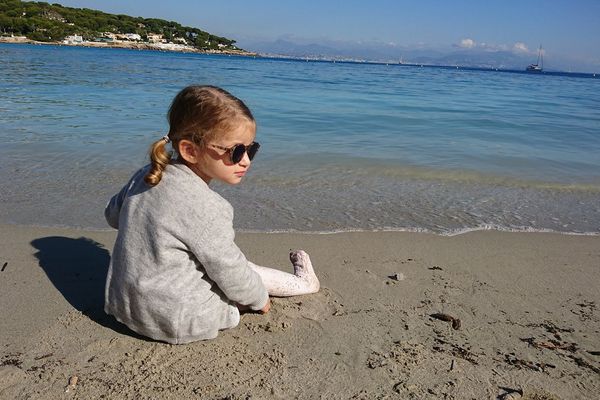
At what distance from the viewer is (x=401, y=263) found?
3.73m

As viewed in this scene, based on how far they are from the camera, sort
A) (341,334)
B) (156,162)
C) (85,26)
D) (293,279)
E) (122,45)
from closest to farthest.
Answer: (156,162) < (341,334) < (293,279) < (122,45) < (85,26)

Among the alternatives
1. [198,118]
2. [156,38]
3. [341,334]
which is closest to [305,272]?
[341,334]

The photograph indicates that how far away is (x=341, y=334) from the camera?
2.73 m

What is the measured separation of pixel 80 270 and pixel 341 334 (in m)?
1.72

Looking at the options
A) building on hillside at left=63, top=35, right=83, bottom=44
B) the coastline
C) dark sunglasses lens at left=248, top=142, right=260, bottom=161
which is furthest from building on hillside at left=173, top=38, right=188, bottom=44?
dark sunglasses lens at left=248, top=142, right=260, bottom=161

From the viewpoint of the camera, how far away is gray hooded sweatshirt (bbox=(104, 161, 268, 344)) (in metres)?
2.30

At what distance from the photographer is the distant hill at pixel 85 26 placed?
75.8 m

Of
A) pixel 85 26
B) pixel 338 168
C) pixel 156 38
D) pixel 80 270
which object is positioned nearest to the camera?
pixel 80 270

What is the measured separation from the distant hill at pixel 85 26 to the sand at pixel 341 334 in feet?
272

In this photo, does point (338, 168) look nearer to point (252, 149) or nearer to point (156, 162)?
point (252, 149)

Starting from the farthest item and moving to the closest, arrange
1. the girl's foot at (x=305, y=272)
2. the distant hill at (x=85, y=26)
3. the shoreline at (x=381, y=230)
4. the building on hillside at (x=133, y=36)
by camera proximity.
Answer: the building on hillside at (x=133, y=36) < the distant hill at (x=85, y=26) < the shoreline at (x=381, y=230) < the girl's foot at (x=305, y=272)

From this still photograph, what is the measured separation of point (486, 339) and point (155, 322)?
1.66 metres

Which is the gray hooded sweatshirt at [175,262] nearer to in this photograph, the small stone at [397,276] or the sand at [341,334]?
the sand at [341,334]

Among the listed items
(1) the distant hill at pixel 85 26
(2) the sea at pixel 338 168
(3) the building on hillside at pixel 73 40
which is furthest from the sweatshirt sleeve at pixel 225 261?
(3) the building on hillside at pixel 73 40
